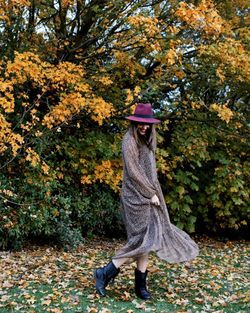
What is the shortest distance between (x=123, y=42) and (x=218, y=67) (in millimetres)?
1386

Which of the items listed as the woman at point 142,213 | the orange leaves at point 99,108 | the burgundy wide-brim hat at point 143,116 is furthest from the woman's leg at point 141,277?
the orange leaves at point 99,108

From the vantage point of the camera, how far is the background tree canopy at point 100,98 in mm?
6273

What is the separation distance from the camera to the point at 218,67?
672 centimetres

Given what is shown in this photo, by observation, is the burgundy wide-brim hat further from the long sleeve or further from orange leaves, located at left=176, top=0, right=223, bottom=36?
orange leaves, located at left=176, top=0, right=223, bottom=36

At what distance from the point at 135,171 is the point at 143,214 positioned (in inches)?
15.0

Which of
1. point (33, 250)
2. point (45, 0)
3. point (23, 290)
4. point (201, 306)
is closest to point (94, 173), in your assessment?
point (33, 250)

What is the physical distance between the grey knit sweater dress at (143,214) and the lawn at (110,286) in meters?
0.41

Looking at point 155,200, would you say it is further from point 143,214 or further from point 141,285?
point 141,285

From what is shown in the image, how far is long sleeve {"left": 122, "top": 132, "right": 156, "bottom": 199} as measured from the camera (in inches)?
164

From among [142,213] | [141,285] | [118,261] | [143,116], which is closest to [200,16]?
[143,116]

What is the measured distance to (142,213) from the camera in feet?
13.8

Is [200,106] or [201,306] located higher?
[200,106]

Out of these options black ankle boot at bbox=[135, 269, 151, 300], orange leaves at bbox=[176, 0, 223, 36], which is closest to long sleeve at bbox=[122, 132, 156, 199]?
black ankle boot at bbox=[135, 269, 151, 300]

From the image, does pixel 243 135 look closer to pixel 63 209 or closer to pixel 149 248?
pixel 63 209
